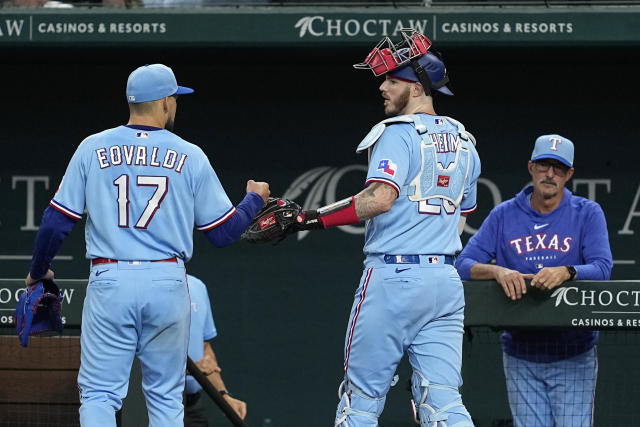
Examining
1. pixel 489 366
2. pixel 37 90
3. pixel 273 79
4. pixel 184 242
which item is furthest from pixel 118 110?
pixel 184 242

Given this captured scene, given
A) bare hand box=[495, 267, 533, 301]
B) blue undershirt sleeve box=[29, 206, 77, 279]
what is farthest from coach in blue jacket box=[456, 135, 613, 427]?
blue undershirt sleeve box=[29, 206, 77, 279]

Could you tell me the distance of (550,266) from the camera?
5.61 meters

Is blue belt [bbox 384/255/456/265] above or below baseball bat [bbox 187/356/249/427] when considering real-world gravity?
above

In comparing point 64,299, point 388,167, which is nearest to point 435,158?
point 388,167

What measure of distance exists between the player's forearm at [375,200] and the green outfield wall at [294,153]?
3325mm

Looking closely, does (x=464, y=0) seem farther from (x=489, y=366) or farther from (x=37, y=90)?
(x=37, y=90)

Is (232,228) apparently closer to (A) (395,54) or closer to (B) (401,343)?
(B) (401,343)

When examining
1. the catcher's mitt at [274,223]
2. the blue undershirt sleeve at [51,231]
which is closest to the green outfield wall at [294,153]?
the catcher's mitt at [274,223]

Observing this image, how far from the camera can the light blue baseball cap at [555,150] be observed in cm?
562

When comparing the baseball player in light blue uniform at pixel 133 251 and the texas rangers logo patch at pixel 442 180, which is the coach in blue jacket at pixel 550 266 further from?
the baseball player in light blue uniform at pixel 133 251

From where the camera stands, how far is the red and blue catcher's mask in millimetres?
4727

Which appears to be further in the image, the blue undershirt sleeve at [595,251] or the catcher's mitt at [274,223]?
the blue undershirt sleeve at [595,251]

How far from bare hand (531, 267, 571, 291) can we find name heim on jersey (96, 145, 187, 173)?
5.60ft

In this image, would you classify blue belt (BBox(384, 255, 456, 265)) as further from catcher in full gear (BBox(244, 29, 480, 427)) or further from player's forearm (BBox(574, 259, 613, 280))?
player's forearm (BBox(574, 259, 613, 280))
